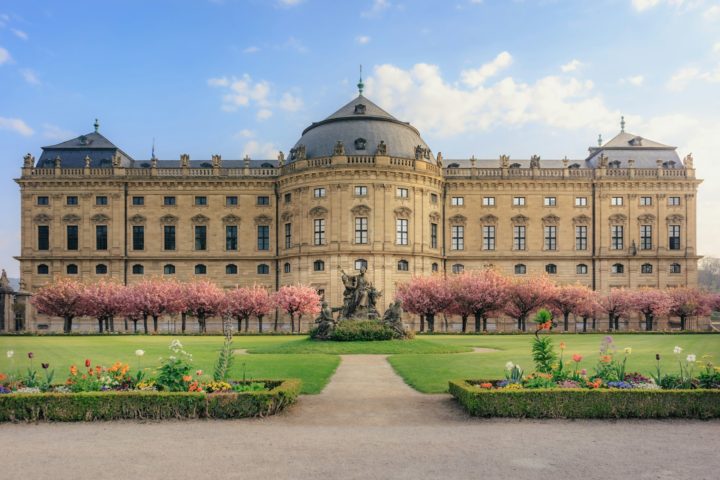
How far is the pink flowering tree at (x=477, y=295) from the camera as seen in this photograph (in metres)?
56.3

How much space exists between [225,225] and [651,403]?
61.8 meters

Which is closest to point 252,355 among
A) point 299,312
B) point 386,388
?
point 386,388

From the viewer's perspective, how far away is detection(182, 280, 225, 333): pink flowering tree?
192 ft

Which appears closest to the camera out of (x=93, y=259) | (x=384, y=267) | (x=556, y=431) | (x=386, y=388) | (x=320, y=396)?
(x=556, y=431)

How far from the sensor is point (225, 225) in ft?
238

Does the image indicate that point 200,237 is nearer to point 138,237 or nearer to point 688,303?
point 138,237

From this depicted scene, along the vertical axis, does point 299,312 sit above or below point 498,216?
below

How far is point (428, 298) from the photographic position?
57625mm

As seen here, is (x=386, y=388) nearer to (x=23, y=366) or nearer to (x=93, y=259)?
(x=23, y=366)

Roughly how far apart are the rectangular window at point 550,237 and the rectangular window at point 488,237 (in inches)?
240

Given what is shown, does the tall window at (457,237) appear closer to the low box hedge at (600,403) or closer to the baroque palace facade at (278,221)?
the baroque palace facade at (278,221)

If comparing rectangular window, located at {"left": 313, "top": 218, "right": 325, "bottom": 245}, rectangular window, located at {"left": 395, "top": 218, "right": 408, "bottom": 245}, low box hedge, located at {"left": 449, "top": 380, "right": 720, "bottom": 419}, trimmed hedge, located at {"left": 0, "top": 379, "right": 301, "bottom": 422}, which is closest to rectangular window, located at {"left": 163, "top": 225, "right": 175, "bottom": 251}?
rectangular window, located at {"left": 313, "top": 218, "right": 325, "bottom": 245}

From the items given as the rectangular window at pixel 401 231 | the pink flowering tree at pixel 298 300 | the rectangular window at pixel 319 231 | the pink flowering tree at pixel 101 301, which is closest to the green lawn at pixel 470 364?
the pink flowering tree at pixel 298 300

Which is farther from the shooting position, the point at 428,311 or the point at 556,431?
the point at 428,311
